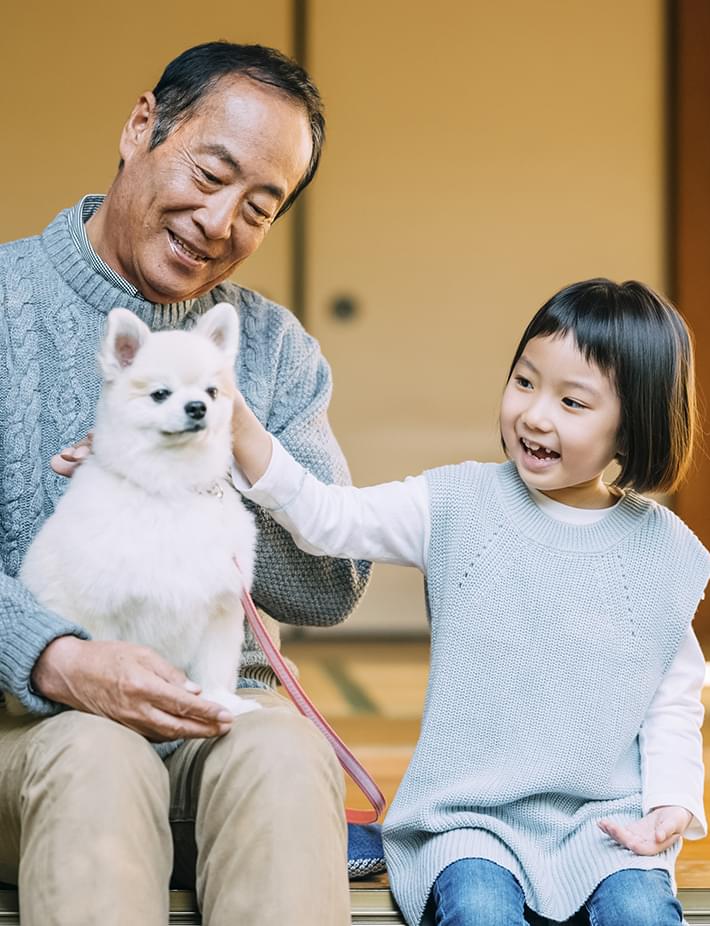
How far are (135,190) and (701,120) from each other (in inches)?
117

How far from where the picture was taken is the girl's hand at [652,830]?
1.30m

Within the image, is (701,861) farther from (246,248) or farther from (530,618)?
(246,248)

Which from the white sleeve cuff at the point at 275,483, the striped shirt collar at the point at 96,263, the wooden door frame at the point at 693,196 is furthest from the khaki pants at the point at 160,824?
the wooden door frame at the point at 693,196

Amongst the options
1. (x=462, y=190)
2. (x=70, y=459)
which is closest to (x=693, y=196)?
(x=462, y=190)

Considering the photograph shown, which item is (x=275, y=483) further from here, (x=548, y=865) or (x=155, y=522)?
(x=548, y=865)

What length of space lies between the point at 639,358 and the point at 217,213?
540 millimetres

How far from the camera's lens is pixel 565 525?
4.72 ft

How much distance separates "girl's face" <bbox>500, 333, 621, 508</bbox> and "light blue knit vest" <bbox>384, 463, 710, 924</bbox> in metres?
0.08

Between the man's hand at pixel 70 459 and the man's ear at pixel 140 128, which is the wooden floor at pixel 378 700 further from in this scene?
the man's ear at pixel 140 128

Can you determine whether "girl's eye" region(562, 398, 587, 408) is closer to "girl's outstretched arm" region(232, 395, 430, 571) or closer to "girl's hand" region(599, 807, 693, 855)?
"girl's outstretched arm" region(232, 395, 430, 571)

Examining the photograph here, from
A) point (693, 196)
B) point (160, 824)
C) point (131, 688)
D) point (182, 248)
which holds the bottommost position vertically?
point (160, 824)

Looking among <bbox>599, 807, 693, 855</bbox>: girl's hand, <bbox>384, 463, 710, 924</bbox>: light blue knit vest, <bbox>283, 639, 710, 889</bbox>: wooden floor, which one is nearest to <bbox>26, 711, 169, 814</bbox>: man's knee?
<bbox>384, 463, 710, 924</bbox>: light blue knit vest

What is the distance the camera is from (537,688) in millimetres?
1376

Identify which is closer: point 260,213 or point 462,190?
point 260,213
